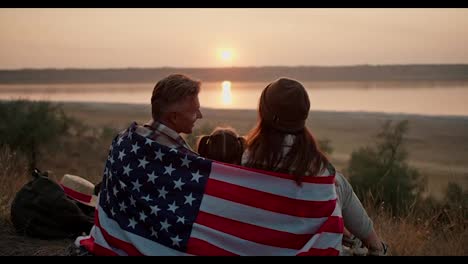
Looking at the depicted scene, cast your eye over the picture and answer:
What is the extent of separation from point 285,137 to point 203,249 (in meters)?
0.87

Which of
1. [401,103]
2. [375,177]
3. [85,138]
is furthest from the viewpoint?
[401,103]

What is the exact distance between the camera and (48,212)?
5.20m

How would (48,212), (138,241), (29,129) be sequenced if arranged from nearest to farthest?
Result: 1. (138,241)
2. (48,212)
3. (29,129)

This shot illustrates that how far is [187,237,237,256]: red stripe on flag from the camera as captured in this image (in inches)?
165

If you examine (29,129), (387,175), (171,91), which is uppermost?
(171,91)

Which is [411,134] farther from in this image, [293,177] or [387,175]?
[293,177]

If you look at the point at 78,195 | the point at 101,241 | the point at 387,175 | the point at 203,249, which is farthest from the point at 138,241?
the point at 387,175

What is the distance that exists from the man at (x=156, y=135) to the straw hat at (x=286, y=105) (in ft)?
1.97

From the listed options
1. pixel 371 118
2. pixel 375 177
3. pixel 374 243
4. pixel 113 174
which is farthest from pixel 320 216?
pixel 371 118

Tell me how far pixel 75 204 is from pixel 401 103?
35202 millimetres

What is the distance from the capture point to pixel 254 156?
163 inches

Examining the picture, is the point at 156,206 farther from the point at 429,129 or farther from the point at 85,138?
the point at 429,129

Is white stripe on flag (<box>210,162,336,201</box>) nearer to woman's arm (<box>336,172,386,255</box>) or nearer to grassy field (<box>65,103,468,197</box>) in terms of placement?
woman's arm (<box>336,172,386,255</box>)

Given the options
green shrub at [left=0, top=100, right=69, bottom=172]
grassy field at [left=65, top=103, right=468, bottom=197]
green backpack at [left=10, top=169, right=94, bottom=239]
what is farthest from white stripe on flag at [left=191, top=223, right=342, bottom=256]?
green shrub at [left=0, top=100, right=69, bottom=172]
